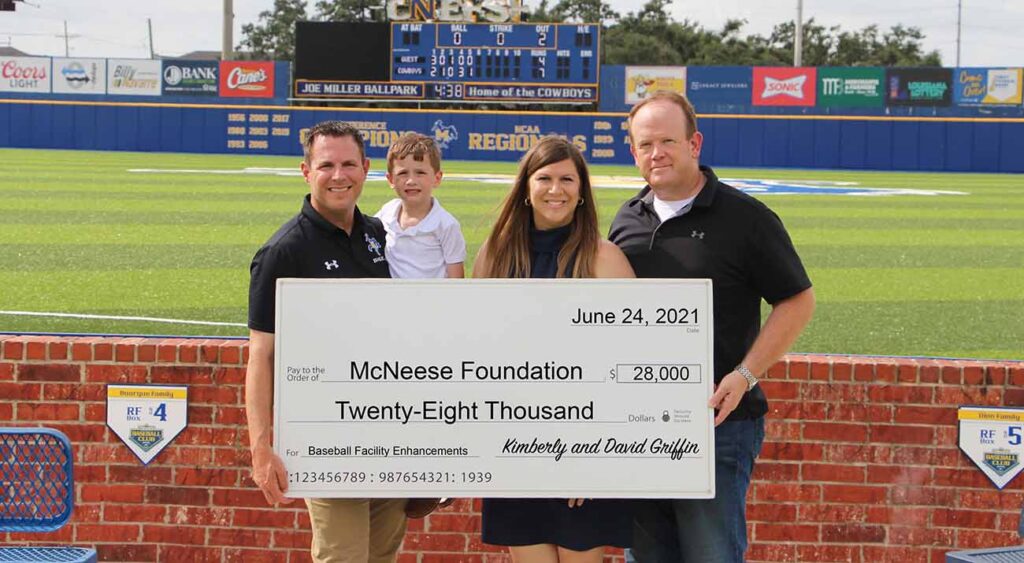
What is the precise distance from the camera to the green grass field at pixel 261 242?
946 cm

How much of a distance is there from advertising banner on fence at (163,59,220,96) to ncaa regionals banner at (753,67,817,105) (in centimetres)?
2536

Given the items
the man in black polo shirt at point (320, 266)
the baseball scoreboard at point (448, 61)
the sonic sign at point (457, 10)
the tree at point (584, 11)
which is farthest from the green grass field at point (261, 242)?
the tree at point (584, 11)

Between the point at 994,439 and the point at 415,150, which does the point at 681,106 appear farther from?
the point at 994,439

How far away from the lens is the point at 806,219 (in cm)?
1911

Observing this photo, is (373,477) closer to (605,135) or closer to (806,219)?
(806,219)

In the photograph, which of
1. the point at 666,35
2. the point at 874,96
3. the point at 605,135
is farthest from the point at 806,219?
the point at 666,35

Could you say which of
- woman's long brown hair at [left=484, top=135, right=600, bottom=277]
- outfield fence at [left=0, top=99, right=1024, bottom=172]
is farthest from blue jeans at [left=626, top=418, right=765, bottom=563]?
outfield fence at [left=0, top=99, right=1024, bottom=172]

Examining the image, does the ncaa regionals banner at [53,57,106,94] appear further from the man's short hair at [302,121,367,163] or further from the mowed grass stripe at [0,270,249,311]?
the man's short hair at [302,121,367,163]

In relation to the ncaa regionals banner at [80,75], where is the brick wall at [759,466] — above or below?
below

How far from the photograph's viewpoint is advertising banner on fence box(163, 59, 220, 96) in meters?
59.8

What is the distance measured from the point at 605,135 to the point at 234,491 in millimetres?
34771

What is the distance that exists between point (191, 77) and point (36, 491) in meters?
58.0

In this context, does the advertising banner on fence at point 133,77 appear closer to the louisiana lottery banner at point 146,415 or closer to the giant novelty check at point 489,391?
the louisiana lottery banner at point 146,415

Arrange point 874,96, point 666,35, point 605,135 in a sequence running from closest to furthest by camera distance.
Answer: point 605,135, point 874,96, point 666,35
